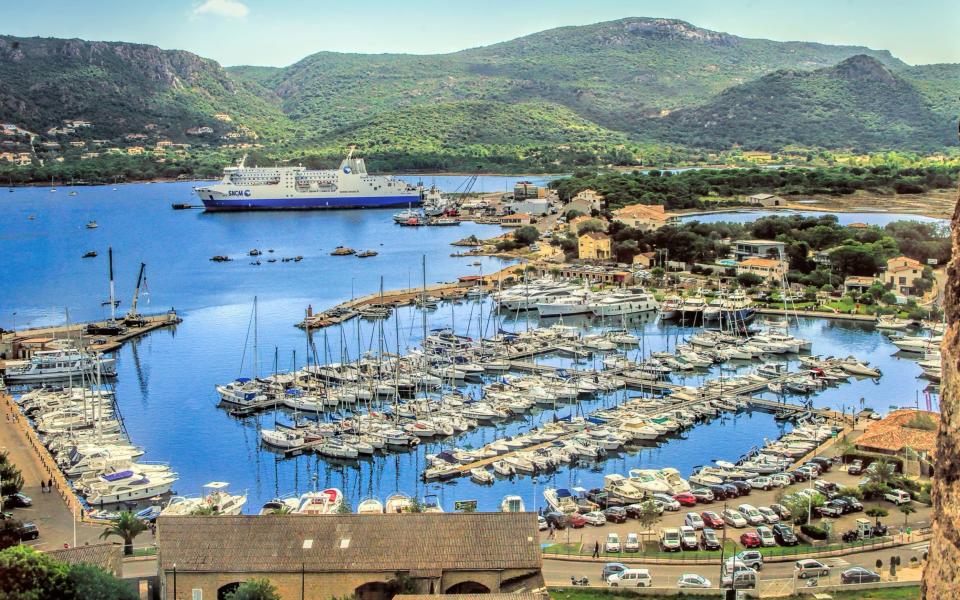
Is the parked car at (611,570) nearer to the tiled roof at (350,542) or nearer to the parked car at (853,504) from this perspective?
the tiled roof at (350,542)

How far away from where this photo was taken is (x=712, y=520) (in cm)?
1248

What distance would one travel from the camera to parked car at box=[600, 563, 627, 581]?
33.3 feet

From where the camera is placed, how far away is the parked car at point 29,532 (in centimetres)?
1192

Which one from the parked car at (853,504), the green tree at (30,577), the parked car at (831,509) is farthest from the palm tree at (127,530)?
the parked car at (853,504)

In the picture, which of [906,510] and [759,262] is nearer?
[906,510]

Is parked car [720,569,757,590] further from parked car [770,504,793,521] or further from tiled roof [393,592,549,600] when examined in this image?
parked car [770,504,793,521]

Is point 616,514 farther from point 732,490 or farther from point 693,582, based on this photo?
point 693,582

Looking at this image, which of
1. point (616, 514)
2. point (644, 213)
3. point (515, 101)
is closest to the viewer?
point (616, 514)

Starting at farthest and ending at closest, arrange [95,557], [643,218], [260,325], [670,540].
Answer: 1. [643,218]
2. [260,325]
3. [670,540]
4. [95,557]

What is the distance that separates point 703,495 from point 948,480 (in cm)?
1128

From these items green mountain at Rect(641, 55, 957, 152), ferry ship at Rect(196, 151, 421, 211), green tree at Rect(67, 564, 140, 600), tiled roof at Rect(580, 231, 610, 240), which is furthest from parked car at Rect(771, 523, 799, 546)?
green mountain at Rect(641, 55, 957, 152)

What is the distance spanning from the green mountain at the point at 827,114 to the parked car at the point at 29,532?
83.5 metres

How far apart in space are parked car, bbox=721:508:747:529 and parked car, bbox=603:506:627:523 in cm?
120

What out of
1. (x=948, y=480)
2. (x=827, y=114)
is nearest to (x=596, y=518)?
(x=948, y=480)
